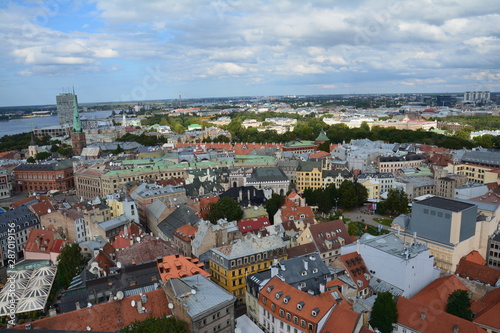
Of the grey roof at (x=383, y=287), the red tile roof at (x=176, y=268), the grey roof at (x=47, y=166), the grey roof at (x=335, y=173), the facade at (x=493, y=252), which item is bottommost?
the facade at (x=493, y=252)

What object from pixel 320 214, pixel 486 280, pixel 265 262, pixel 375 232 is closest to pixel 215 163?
pixel 320 214

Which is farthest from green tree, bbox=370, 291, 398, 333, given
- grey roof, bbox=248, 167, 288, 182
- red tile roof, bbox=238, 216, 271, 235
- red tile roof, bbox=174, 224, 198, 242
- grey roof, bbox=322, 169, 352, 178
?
grey roof, bbox=322, 169, 352, 178

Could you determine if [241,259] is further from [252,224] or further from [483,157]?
[483,157]

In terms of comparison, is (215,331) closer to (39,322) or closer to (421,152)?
(39,322)

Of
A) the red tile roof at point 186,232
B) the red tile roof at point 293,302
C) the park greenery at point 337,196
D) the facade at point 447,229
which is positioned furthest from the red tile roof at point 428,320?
the park greenery at point 337,196

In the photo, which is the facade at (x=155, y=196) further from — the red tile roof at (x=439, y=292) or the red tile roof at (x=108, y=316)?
the red tile roof at (x=439, y=292)

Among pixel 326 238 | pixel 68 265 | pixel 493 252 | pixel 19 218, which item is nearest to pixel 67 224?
pixel 19 218

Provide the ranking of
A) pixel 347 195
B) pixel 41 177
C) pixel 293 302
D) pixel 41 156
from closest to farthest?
pixel 293 302 → pixel 347 195 → pixel 41 177 → pixel 41 156

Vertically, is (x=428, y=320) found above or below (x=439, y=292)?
above
